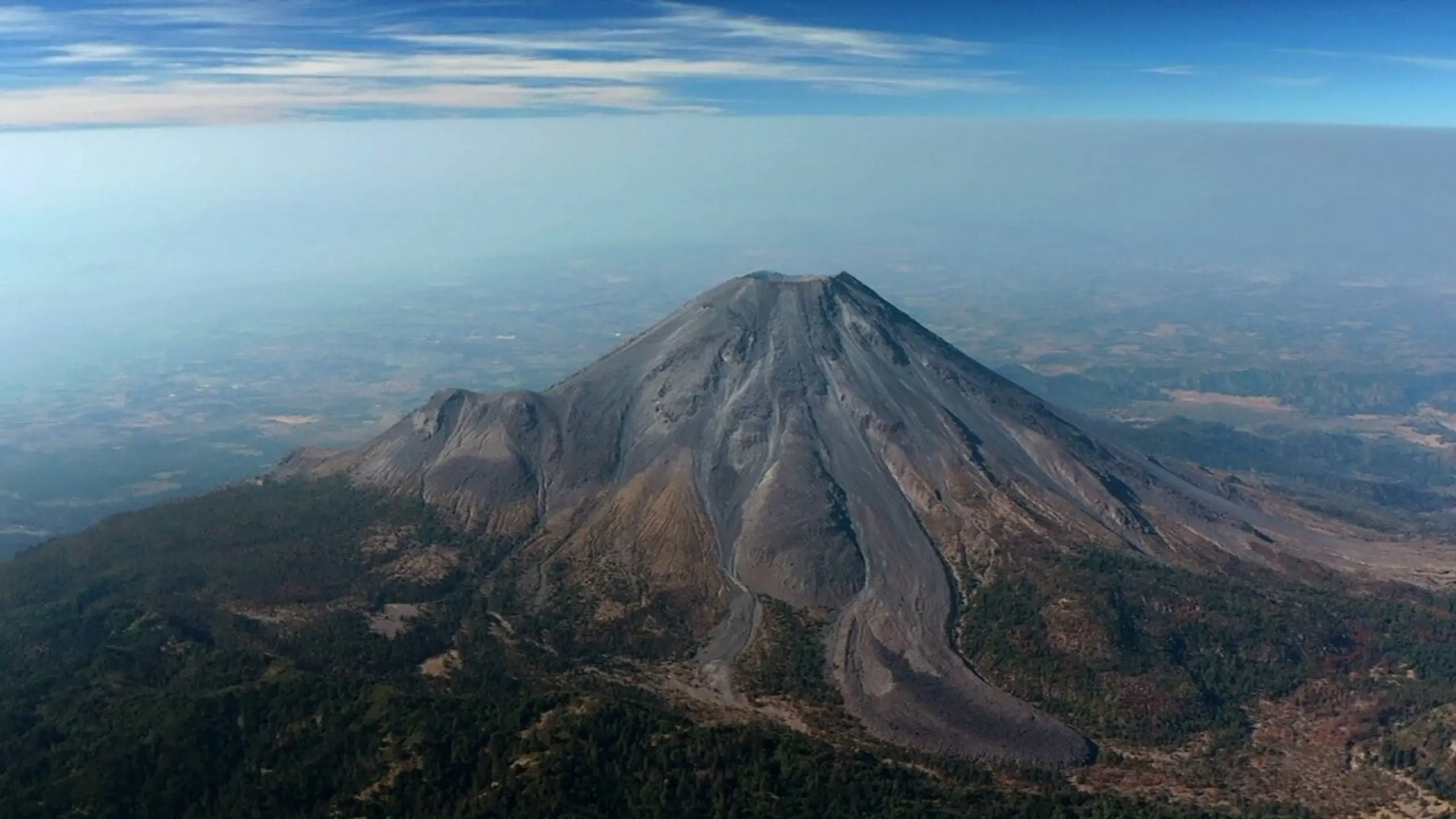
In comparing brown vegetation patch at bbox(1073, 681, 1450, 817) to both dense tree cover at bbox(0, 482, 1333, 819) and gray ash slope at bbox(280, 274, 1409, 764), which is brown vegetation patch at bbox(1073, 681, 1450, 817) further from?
gray ash slope at bbox(280, 274, 1409, 764)

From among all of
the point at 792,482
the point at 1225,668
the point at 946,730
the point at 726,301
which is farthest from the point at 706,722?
the point at 726,301

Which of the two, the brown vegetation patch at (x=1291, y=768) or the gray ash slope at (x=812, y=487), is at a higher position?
the gray ash slope at (x=812, y=487)

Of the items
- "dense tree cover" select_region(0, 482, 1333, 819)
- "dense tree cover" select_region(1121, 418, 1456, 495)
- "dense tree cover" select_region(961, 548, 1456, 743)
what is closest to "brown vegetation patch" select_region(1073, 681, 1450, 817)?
"dense tree cover" select_region(961, 548, 1456, 743)

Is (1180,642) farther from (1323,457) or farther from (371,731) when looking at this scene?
(1323,457)

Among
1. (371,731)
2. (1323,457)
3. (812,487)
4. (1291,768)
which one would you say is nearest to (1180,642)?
(1291,768)

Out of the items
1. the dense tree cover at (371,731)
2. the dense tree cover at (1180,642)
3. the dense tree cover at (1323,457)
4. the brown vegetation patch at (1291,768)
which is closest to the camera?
the dense tree cover at (371,731)

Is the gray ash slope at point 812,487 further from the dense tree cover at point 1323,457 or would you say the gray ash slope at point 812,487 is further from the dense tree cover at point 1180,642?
the dense tree cover at point 1323,457

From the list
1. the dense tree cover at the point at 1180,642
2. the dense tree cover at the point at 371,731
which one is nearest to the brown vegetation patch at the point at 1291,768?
the dense tree cover at the point at 1180,642
